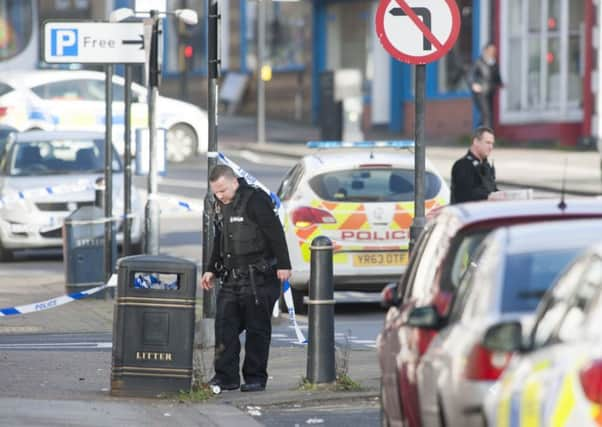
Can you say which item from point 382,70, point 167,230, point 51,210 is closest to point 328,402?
point 51,210

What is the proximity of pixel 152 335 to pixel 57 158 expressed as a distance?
11.5m

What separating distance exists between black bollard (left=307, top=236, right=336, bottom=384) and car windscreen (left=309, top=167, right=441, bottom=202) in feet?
18.1

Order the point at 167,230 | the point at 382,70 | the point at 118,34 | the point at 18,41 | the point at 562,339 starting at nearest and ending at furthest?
the point at 562,339 → the point at 118,34 → the point at 167,230 → the point at 18,41 → the point at 382,70

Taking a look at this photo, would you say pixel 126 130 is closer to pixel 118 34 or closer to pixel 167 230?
pixel 118 34

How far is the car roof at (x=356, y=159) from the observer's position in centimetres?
1775

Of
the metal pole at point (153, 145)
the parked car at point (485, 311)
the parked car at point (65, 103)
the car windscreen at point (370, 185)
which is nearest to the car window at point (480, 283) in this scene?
the parked car at point (485, 311)

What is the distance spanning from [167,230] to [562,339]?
18.7m

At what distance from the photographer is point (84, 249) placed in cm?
1836

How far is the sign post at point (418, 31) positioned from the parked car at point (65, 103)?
1952 cm

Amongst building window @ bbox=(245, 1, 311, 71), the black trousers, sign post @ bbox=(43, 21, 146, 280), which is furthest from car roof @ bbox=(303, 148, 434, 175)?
building window @ bbox=(245, 1, 311, 71)

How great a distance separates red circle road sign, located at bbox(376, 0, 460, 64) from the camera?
1261cm

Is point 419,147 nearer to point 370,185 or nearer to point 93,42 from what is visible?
point 370,185

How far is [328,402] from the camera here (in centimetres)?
1157

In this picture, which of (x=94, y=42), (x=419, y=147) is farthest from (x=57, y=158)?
(x=419, y=147)
